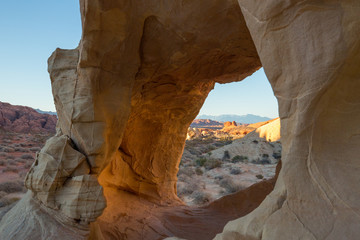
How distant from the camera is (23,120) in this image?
30672mm

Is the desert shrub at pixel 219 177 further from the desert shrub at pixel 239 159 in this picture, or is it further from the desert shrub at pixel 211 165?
the desert shrub at pixel 239 159

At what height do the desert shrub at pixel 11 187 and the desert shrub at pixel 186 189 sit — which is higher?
the desert shrub at pixel 11 187

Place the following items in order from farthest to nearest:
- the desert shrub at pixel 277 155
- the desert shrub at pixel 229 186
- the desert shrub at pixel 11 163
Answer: the desert shrub at pixel 277 155 < the desert shrub at pixel 11 163 < the desert shrub at pixel 229 186

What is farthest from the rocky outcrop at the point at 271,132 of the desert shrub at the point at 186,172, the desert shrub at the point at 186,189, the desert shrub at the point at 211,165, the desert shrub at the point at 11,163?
the desert shrub at the point at 11,163

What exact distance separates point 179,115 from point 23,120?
111 ft

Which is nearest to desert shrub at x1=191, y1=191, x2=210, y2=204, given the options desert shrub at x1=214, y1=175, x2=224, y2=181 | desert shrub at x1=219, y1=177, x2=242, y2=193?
desert shrub at x1=219, y1=177, x2=242, y2=193

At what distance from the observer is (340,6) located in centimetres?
141

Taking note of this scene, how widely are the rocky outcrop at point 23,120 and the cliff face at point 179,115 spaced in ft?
98.0

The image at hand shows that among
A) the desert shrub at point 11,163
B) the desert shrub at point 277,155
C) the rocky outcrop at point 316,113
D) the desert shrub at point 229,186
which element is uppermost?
the rocky outcrop at point 316,113

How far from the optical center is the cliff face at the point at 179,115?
1495mm

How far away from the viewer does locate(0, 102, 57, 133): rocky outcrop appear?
2838 cm

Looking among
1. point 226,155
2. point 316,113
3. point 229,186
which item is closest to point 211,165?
point 226,155

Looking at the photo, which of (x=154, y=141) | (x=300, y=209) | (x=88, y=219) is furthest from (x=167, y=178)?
(x=300, y=209)

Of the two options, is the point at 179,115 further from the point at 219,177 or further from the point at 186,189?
the point at 219,177
